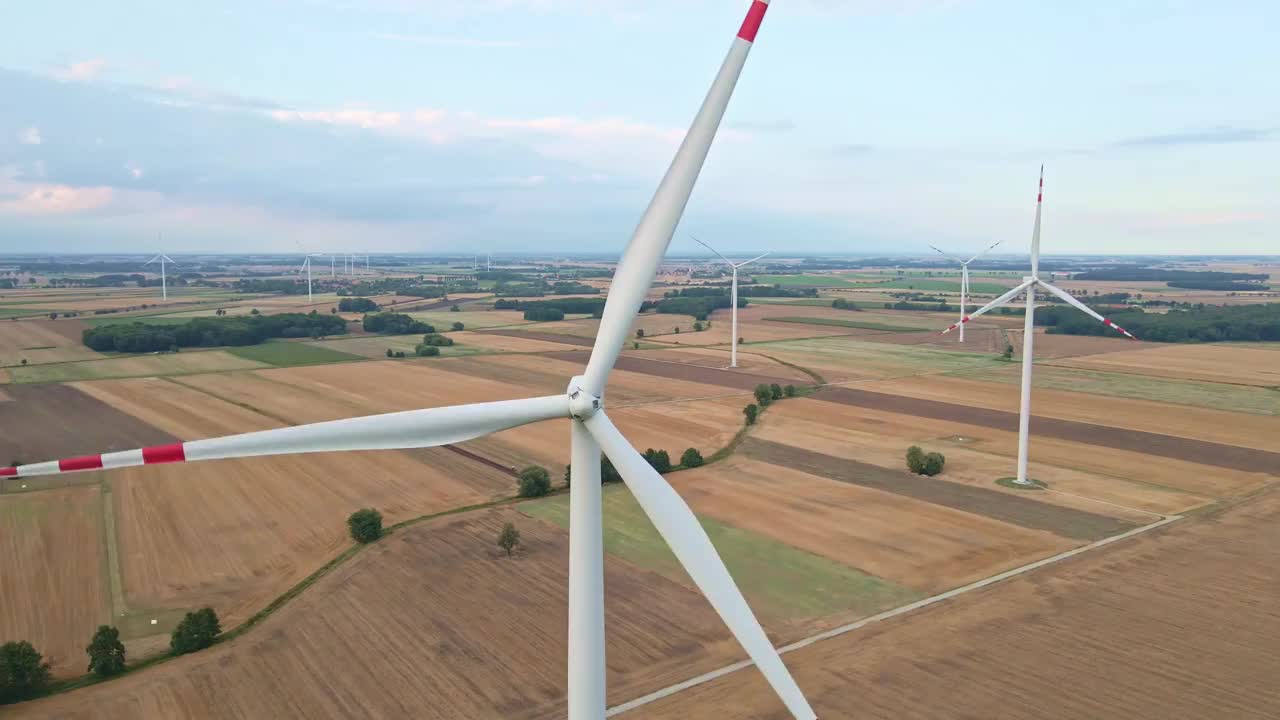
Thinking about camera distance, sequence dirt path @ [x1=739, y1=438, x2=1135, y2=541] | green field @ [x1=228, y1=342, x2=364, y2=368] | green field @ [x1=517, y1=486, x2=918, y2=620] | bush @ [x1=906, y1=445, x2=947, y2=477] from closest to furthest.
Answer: green field @ [x1=517, y1=486, x2=918, y2=620] < dirt path @ [x1=739, y1=438, x2=1135, y2=541] < bush @ [x1=906, y1=445, x2=947, y2=477] < green field @ [x1=228, y1=342, x2=364, y2=368]

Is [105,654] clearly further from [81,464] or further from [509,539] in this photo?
[81,464]

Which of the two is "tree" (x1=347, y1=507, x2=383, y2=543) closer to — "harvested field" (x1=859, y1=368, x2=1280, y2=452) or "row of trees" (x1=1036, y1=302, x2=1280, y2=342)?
"harvested field" (x1=859, y1=368, x2=1280, y2=452)

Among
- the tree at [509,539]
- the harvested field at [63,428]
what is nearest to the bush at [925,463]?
the tree at [509,539]

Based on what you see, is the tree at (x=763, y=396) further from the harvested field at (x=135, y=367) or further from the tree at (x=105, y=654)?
the harvested field at (x=135, y=367)

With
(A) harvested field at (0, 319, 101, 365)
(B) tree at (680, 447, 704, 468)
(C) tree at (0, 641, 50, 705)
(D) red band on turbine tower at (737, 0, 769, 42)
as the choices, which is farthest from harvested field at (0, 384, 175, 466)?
(D) red band on turbine tower at (737, 0, 769, 42)

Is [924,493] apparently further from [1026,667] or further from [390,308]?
[390,308]

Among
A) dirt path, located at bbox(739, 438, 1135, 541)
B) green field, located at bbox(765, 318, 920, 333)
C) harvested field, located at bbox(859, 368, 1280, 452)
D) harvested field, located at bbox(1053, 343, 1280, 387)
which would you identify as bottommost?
dirt path, located at bbox(739, 438, 1135, 541)

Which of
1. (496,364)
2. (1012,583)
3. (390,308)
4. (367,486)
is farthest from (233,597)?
(390,308)
